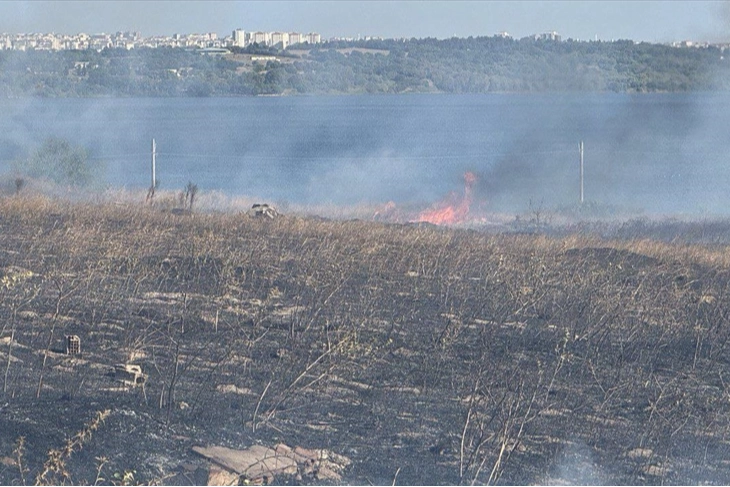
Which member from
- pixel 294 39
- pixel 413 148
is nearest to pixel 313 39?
pixel 294 39

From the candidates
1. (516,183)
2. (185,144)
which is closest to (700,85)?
(516,183)

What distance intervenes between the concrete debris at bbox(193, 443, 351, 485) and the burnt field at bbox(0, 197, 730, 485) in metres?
0.07

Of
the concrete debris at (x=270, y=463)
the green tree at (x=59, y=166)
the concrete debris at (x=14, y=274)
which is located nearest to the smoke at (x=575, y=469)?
the concrete debris at (x=270, y=463)

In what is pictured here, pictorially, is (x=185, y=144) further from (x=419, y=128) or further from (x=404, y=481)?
(x=404, y=481)

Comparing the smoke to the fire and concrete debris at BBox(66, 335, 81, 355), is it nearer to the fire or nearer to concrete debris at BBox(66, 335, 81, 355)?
concrete debris at BBox(66, 335, 81, 355)

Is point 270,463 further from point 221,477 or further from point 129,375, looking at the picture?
point 129,375

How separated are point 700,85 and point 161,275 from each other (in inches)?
1974

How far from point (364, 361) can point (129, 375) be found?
2.05m

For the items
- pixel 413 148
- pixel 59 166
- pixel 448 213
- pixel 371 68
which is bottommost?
pixel 413 148

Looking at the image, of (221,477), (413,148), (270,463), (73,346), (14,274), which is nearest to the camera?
(221,477)

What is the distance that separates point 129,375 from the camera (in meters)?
8.91

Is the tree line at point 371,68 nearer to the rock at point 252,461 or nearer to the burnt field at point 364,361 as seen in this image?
the burnt field at point 364,361

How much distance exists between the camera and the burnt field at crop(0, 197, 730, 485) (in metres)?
7.62

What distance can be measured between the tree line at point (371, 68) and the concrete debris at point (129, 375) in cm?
2914
